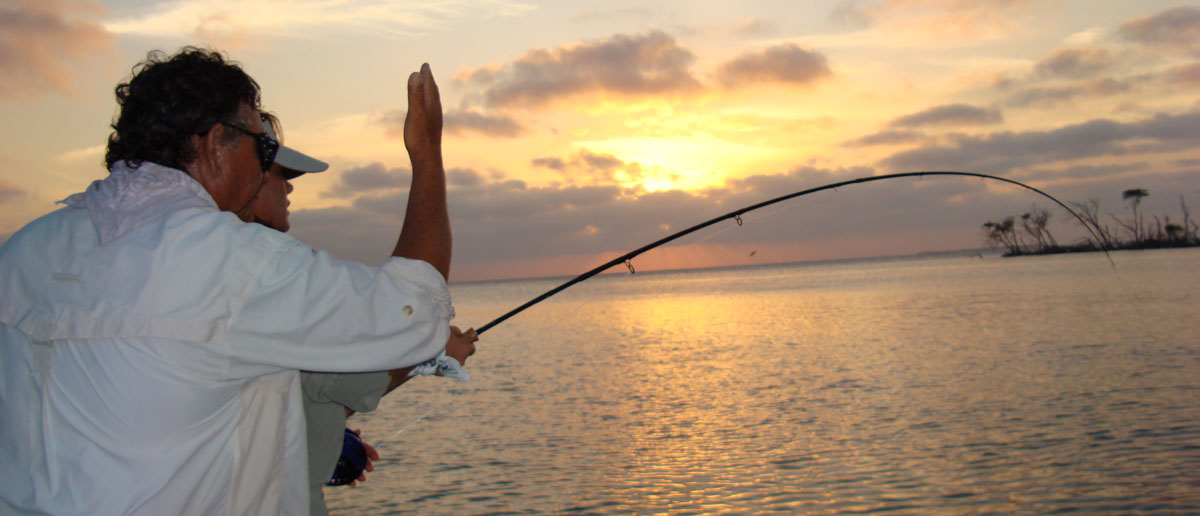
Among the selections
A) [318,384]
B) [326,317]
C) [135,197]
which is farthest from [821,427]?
[135,197]

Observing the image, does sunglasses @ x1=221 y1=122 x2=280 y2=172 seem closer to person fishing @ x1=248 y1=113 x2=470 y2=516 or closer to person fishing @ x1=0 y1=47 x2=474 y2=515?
person fishing @ x1=248 y1=113 x2=470 y2=516

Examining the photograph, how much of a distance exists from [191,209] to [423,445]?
10797mm

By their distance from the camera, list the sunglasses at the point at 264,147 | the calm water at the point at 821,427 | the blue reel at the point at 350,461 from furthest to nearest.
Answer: the calm water at the point at 821,427 < the blue reel at the point at 350,461 < the sunglasses at the point at 264,147

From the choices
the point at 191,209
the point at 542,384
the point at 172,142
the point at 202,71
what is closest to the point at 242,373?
the point at 191,209

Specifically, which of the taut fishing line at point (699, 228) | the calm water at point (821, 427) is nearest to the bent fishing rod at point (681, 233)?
the taut fishing line at point (699, 228)

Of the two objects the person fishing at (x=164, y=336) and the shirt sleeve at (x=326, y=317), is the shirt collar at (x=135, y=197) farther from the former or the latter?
the shirt sleeve at (x=326, y=317)

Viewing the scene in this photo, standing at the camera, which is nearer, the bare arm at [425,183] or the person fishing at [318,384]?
the bare arm at [425,183]

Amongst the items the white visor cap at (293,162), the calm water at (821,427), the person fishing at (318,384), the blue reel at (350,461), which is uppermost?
the white visor cap at (293,162)

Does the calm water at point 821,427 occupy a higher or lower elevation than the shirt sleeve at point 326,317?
lower

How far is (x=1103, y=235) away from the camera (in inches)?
324

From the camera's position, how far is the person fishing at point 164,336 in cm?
134

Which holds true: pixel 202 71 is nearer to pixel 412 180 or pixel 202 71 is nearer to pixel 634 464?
pixel 412 180

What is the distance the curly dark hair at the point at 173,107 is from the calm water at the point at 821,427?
7.13 m

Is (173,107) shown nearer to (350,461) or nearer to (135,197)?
(135,197)
